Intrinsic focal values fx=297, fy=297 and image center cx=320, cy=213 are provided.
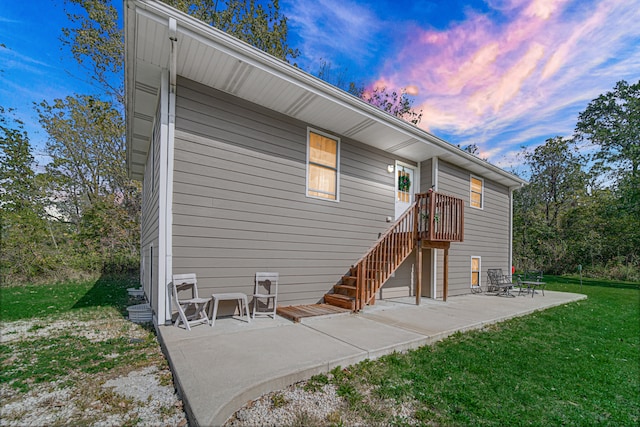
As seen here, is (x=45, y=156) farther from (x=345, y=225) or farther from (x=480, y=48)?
(x=480, y=48)

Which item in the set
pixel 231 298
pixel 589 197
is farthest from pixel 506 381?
pixel 589 197

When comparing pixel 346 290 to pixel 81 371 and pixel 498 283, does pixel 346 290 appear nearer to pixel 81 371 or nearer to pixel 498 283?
pixel 81 371

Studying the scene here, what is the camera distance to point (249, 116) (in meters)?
5.07

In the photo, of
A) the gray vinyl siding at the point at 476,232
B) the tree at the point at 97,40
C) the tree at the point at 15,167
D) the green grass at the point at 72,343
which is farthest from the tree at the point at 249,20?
the green grass at the point at 72,343

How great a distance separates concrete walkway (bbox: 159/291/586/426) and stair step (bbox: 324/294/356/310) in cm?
25

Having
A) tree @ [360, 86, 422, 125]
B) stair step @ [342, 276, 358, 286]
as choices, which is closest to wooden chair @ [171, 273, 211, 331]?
stair step @ [342, 276, 358, 286]

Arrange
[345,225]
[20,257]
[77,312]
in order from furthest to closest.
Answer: [20,257] → [345,225] → [77,312]

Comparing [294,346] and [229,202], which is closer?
[294,346]

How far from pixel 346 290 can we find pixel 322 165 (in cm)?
254

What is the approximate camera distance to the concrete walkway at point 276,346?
226cm

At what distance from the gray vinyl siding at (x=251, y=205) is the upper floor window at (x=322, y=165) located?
0.16 metres

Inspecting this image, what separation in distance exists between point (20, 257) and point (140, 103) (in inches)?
307

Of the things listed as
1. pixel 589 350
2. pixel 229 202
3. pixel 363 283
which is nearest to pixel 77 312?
pixel 229 202

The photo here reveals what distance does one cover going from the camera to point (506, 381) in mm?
2941
